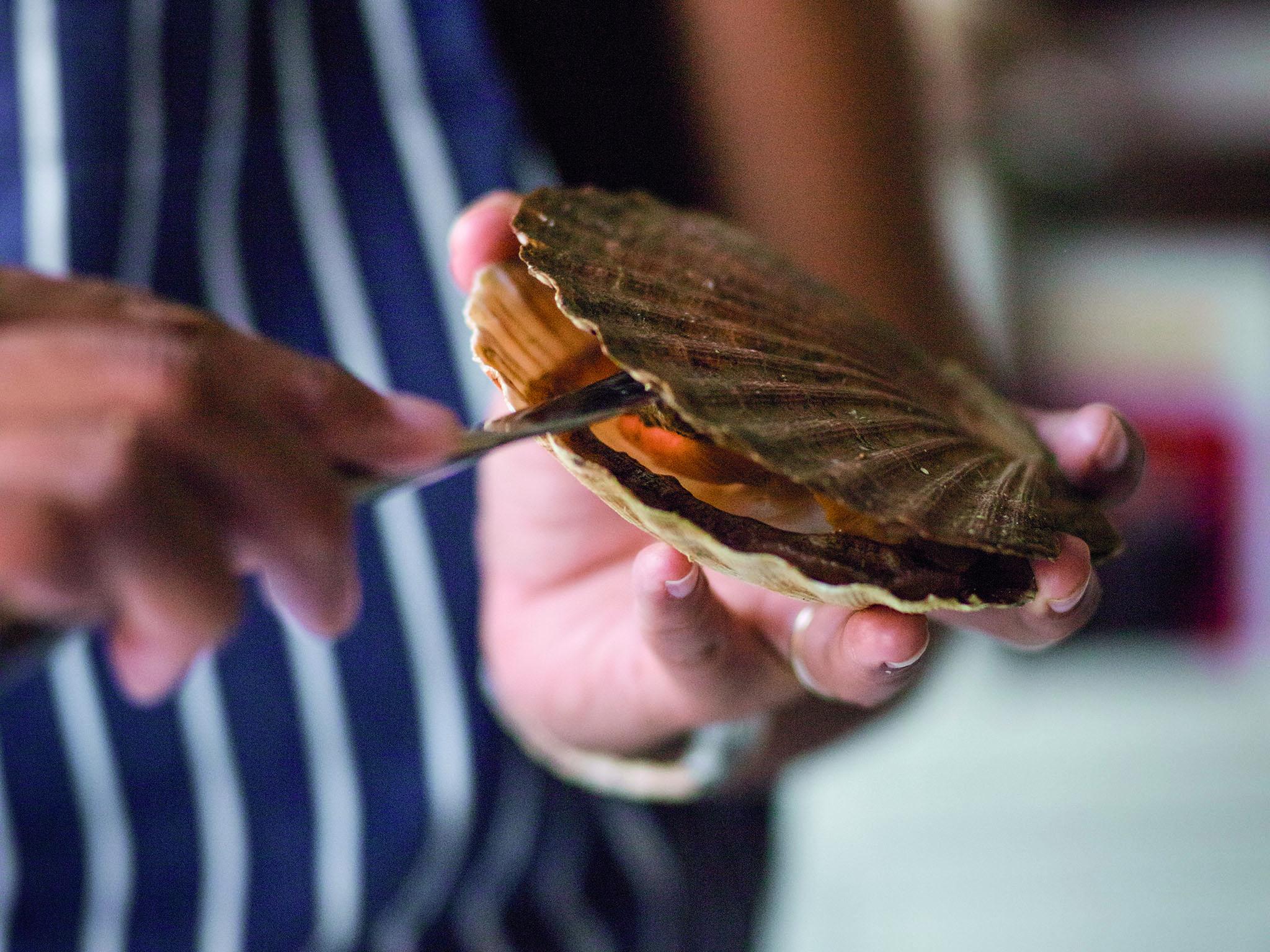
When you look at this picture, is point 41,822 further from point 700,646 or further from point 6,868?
point 700,646

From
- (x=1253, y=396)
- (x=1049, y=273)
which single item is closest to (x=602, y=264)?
(x=1049, y=273)

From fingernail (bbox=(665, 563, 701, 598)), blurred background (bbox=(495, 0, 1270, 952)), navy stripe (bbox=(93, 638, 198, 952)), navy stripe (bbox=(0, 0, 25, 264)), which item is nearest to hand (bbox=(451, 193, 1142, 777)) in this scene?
fingernail (bbox=(665, 563, 701, 598))

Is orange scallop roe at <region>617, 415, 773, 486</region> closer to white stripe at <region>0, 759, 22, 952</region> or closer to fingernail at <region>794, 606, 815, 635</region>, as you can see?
fingernail at <region>794, 606, 815, 635</region>

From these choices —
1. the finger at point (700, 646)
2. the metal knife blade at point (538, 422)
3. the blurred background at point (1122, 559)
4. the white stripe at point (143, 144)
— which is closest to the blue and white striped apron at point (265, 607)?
the white stripe at point (143, 144)

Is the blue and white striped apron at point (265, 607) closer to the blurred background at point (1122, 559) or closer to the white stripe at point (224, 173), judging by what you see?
the white stripe at point (224, 173)

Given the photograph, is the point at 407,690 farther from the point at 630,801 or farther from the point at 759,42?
the point at 759,42

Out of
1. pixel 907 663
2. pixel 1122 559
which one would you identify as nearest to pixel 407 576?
pixel 907 663
